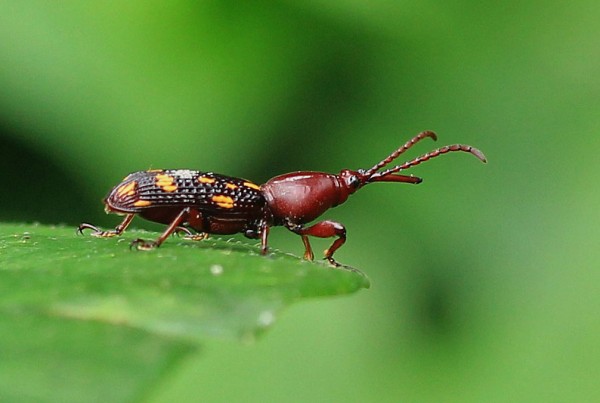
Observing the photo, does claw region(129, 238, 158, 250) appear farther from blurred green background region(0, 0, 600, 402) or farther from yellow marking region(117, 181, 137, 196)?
blurred green background region(0, 0, 600, 402)

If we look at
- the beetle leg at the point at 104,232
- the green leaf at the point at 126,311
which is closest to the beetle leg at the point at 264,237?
the beetle leg at the point at 104,232

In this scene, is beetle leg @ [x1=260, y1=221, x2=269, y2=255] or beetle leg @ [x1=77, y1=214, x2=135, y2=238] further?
beetle leg @ [x1=77, y1=214, x2=135, y2=238]

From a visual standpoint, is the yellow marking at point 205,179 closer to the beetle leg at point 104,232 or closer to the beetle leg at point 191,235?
the beetle leg at point 191,235

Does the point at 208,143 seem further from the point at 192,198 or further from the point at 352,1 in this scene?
the point at 192,198

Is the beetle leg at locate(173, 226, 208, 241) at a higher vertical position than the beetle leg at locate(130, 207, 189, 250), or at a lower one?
lower

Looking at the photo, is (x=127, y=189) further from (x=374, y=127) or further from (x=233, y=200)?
(x=374, y=127)

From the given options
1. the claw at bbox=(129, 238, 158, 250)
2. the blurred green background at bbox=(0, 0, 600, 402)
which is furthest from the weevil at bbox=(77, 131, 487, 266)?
the blurred green background at bbox=(0, 0, 600, 402)

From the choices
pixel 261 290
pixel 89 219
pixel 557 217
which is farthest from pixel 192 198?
pixel 557 217
